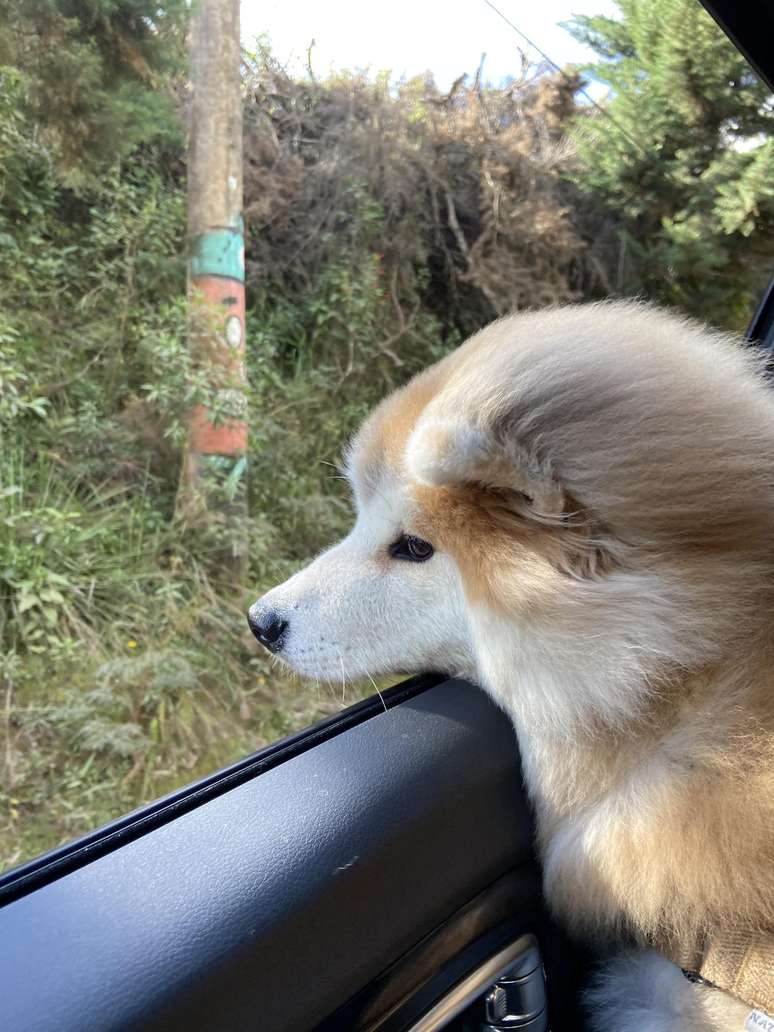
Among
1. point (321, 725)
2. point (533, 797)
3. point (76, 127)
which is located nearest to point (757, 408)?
point (533, 797)

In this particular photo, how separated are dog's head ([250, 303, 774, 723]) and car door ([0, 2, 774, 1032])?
0.18 m

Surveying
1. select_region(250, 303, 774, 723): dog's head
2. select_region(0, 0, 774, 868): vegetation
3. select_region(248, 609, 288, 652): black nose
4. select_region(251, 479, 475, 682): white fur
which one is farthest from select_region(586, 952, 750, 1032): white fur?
select_region(248, 609, 288, 652): black nose

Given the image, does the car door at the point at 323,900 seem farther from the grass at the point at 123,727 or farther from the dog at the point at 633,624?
the grass at the point at 123,727

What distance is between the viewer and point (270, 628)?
4.17ft

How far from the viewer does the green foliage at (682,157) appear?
8.23 ft

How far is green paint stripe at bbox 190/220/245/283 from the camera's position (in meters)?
3.03

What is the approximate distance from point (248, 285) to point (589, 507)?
9.27ft

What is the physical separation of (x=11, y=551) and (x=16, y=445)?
1.37 ft

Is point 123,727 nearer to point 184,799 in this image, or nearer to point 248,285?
point 184,799

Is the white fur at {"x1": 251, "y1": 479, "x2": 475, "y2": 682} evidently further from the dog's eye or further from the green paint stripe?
the green paint stripe

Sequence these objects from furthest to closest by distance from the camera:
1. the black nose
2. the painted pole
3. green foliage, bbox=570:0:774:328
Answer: the painted pole
green foliage, bbox=570:0:774:328
the black nose

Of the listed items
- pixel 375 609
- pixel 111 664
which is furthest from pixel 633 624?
pixel 111 664

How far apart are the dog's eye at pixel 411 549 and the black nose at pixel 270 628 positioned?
22 cm

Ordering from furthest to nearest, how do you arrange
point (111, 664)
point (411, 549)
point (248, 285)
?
1. point (248, 285)
2. point (111, 664)
3. point (411, 549)
